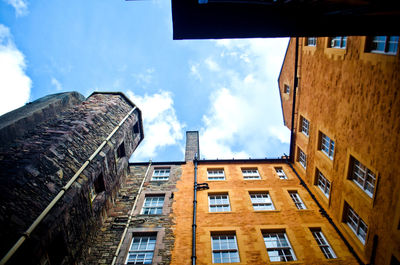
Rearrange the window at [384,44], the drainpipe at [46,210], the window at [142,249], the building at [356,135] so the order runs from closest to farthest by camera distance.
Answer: the drainpipe at [46,210] < the window at [384,44] < the building at [356,135] < the window at [142,249]

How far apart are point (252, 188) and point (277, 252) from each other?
459cm

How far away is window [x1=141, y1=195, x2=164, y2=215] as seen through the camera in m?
12.2

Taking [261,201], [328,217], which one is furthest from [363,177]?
[261,201]

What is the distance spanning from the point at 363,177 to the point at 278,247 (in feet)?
15.8

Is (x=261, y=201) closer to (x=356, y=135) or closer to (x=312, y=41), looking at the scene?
(x=356, y=135)

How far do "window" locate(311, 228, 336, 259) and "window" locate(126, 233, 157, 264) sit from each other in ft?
25.8

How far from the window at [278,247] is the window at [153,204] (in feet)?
19.4

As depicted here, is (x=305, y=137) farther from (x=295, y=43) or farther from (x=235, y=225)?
(x=235, y=225)

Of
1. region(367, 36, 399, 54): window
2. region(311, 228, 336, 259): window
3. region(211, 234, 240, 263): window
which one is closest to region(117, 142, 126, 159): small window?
region(211, 234, 240, 263): window

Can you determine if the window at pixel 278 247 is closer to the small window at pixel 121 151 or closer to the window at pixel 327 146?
the window at pixel 327 146

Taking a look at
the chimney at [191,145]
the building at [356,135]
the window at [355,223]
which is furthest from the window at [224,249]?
the chimney at [191,145]

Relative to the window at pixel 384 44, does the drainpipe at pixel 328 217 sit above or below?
below

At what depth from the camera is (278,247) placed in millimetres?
10000

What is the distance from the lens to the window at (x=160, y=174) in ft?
49.8
